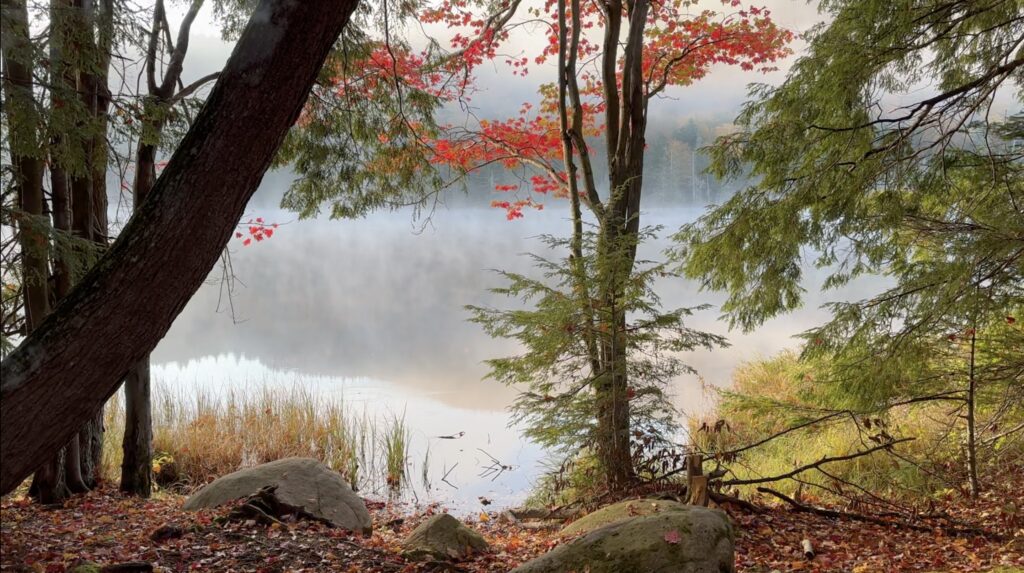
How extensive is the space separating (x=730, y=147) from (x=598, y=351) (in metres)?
1.51

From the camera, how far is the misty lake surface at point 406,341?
721 cm

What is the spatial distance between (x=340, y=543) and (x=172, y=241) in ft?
6.32

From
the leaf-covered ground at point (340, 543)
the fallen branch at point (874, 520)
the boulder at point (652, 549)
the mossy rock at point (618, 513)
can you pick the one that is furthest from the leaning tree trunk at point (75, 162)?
the fallen branch at point (874, 520)

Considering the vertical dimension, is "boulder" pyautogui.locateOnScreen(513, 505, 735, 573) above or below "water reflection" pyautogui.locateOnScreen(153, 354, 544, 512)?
above

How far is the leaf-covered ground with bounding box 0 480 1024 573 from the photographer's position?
275 cm

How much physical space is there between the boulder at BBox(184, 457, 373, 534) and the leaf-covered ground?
6.8 inches

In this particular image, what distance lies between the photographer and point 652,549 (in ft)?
8.77

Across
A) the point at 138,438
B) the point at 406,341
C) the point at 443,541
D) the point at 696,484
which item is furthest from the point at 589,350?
Answer: the point at 406,341

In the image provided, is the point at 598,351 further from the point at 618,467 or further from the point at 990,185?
the point at 990,185

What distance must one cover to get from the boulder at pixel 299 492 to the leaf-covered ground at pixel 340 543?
172mm

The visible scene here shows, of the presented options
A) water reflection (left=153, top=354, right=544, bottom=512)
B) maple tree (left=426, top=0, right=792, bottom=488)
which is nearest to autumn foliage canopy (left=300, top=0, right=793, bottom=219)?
maple tree (left=426, top=0, right=792, bottom=488)

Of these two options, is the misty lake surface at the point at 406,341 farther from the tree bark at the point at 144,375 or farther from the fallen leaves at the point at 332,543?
the fallen leaves at the point at 332,543

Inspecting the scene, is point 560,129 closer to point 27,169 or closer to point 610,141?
point 610,141

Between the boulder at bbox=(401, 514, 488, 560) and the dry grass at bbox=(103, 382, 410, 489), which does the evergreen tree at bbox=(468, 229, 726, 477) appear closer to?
the boulder at bbox=(401, 514, 488, 560)
